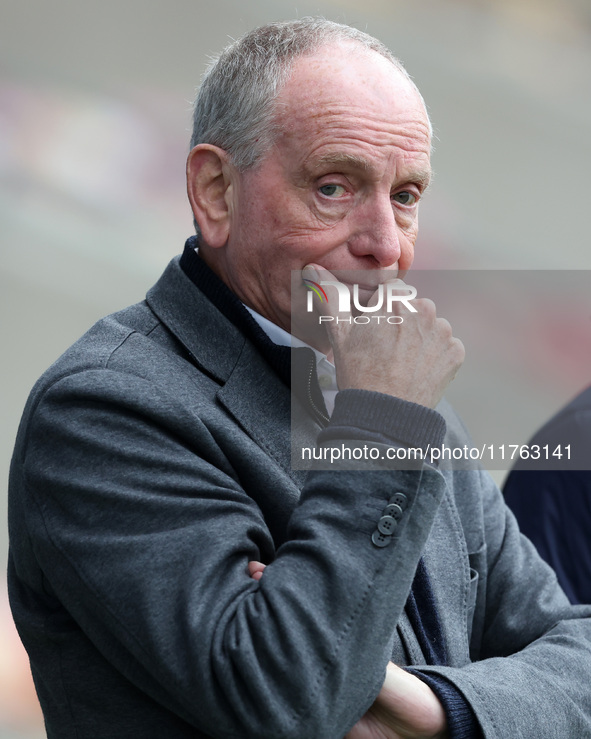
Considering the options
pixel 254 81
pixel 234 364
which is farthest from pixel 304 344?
pixel 254 81

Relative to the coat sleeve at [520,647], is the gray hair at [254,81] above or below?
above

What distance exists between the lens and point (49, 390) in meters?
1.43

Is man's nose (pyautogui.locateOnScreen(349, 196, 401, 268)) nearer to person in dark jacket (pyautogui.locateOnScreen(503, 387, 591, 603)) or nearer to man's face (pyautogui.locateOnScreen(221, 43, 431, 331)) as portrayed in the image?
man's face (pyautogui.locateOnScreen(221, 43, 431, 331))

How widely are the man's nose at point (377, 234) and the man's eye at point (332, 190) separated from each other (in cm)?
4

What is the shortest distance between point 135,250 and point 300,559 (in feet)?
10.0

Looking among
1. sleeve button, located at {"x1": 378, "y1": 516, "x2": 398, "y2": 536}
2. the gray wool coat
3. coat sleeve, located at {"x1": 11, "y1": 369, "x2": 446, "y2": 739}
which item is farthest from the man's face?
sleeve button, located at {"x1": 378, "y1": 516, "x2": 398, "y2": 536}

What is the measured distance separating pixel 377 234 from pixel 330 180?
0.12 meters

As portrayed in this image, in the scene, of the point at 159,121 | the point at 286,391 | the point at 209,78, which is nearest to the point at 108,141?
the point at 159,121

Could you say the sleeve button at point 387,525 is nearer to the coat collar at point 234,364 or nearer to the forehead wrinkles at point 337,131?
the coat collar at point 234,364

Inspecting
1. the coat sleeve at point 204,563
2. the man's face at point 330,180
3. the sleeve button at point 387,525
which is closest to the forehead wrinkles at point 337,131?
the man's face at point 330,180

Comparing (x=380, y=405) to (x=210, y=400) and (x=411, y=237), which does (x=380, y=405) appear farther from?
(x=411, y=237)

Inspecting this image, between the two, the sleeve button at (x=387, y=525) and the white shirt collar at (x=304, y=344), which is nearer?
the sleeve button at (x=387, y=525)

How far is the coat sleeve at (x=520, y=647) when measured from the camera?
1.48m

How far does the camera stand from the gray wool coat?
1.21 metres
